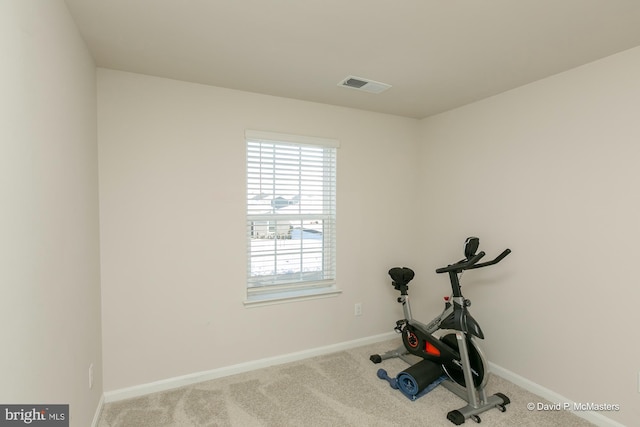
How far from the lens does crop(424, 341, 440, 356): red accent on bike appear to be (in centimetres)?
259

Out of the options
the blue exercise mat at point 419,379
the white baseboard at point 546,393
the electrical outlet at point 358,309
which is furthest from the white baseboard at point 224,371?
the white baseboard at point 546,393

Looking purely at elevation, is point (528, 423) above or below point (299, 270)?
below

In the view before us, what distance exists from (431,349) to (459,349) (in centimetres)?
31

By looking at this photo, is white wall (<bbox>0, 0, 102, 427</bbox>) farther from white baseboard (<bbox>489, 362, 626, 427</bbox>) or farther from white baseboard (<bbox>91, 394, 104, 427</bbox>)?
white baseboard (<bbox>489, 362, 626, 427</bbox>)

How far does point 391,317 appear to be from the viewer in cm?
351

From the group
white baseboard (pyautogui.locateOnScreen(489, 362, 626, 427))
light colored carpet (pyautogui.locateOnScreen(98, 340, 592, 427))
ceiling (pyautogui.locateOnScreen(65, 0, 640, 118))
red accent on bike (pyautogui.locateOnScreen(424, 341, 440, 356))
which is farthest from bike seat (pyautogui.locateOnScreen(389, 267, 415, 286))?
ceiling (pyautogui.locateOnScreen(65, 0, 640, 118))

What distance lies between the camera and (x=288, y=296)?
296 cm

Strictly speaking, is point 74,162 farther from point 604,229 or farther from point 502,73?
point 604,229

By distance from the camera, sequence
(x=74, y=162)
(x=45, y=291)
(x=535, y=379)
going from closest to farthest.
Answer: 1. (x=45, y=291)
2. (x=74, y=162)
3. (x=535, y=379)

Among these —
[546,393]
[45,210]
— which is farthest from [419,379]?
[45,210]

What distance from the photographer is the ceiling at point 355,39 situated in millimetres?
1591

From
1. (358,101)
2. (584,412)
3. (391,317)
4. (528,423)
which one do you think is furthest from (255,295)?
(584,412)

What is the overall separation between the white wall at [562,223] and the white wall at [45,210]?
10.00 ft

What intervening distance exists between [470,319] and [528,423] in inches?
28.7
